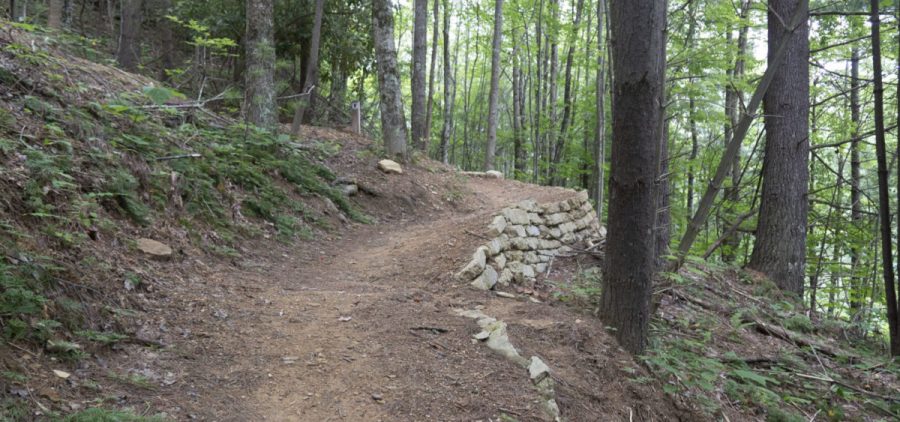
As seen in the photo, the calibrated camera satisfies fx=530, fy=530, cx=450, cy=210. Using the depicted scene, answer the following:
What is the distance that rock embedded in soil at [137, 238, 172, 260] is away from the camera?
4.54m

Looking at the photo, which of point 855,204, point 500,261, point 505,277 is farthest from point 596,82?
point 505,277

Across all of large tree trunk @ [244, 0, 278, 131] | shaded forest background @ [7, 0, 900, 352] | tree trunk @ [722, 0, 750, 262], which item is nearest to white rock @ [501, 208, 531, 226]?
shaded forest background @ [7, 0, 900, 352]

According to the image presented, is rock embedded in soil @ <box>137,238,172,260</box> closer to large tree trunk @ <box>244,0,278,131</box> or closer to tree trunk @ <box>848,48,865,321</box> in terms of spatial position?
A: large tree trunk @ <box>244,0,278,131</box>

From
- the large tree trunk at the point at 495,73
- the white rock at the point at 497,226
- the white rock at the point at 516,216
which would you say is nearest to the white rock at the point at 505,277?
the white rock at the point at 497,226

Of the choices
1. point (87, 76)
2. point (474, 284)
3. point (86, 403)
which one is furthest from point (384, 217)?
point (86, 403)

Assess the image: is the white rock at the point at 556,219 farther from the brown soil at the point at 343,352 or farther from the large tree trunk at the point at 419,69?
the large tree trunk at the point at 419,69

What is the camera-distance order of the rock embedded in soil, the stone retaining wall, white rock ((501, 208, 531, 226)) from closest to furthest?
the rock embedded in soil
the stone retaining wall
white rock ((501, 208, 531, 226))

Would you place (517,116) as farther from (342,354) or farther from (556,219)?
(342,354)

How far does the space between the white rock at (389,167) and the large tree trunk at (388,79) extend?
49 cm

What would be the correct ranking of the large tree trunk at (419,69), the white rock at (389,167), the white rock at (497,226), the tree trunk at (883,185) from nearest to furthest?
the tree trunk at (883,185) < the white rock at (497,226) < the white rock at (389,167) < the large tree trunk at (419,69)

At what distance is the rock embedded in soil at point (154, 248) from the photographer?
4536mm

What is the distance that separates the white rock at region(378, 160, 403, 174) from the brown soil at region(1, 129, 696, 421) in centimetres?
403

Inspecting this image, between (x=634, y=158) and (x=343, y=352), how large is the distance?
2.64 m

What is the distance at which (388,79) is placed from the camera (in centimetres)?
1040
